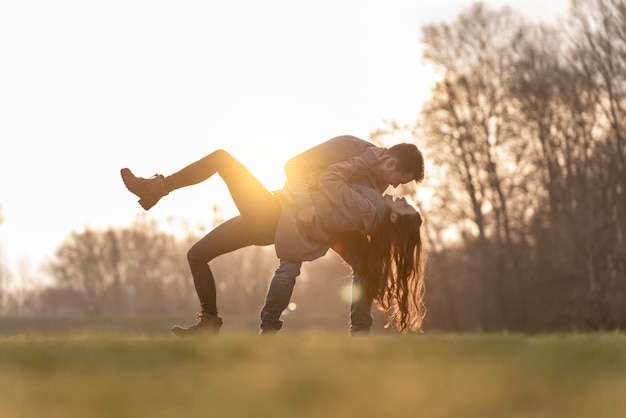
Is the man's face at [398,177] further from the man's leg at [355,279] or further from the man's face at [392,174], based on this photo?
the man's leg at [355,279]

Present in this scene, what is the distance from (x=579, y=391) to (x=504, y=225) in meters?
41.6

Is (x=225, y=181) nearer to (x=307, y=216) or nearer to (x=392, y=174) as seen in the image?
(x=307, y=216)

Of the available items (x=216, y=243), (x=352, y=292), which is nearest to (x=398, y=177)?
(x=352, y=292)

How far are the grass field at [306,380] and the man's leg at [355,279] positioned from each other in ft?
10.2

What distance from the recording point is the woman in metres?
7.61

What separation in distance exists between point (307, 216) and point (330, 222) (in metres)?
0.18

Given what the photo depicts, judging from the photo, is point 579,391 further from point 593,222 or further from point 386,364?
point 593,222

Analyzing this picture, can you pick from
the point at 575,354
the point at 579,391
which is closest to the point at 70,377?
the point at 579,391

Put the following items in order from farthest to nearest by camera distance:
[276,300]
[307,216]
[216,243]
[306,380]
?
[216,243]
[307,216]
[276,300]
[306,380]

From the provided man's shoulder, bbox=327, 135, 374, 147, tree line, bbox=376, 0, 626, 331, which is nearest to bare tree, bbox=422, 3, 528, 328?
tree line, bbox=376, 0, 626, 331

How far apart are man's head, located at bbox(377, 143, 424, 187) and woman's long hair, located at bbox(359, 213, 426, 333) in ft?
1.38

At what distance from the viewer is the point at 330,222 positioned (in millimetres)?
7664

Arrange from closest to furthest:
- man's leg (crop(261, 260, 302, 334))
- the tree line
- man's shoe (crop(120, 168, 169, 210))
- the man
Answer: man's leg (crop(261, 260, 302, 334))
man's shoe (crop(120, 168, 169, 210))
the man
the tree line

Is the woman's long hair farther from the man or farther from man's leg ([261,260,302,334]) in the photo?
man's leg ([261,260,302,334])
